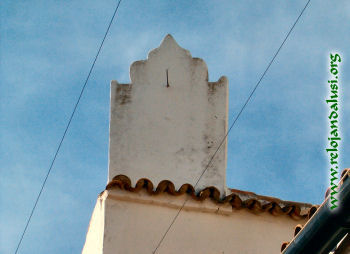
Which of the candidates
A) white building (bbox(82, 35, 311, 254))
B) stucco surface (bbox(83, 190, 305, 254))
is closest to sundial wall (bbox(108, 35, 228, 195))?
white building (bbox(82, 35, 311, 254))

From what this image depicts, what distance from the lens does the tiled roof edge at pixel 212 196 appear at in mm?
12305

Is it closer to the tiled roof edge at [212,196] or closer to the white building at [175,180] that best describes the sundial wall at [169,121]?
the white building at [175,180]

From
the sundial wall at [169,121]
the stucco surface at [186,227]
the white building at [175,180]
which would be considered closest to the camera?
the stucco surface at [186,227]

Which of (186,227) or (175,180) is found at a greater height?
(175,180)

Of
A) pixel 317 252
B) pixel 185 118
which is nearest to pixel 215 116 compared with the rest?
pixel 185 118

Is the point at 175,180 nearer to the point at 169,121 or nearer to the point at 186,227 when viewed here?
the point at 186,227

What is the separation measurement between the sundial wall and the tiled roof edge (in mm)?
135

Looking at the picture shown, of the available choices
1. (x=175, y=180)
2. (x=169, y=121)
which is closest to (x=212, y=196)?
(x=175, y=180)

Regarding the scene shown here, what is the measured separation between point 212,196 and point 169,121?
1038mm

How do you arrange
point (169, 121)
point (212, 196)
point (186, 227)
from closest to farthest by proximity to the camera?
1. point (186, 227)
2. point (212, 196)
3. point (169, 121)

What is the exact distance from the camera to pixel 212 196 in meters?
12.6

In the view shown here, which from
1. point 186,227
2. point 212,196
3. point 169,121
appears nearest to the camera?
point 186,227

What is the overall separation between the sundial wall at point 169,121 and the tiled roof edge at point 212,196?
135mm

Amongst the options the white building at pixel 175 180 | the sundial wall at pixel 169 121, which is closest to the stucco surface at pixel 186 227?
the white building at pixel 175 180
